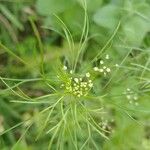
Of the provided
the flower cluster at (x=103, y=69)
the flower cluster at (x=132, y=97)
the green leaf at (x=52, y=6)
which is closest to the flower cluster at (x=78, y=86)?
the flower cluster at (x=103, y=69)

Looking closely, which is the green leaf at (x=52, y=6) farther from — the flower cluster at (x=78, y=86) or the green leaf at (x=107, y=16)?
the flower cluster at (x=78, y=86)

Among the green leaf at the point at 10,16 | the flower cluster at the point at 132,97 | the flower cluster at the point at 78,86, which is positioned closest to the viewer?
the flower cluster at the point at 78,86

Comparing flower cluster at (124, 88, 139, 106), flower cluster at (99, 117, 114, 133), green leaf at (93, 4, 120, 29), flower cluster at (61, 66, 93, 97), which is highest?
green leaf at (93, 4, 120, 29)

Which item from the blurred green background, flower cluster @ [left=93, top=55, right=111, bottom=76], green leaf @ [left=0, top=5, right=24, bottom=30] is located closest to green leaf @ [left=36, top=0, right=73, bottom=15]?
the blurred green background

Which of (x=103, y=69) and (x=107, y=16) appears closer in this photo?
(x=103, y=69)

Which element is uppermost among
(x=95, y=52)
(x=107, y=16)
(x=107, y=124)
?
(x=107, y=16)

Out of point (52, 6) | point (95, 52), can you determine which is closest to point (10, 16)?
point (52, 6)

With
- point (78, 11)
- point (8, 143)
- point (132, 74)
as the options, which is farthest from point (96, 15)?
point (8, 143)

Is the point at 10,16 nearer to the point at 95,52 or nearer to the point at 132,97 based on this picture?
the point at 95,52

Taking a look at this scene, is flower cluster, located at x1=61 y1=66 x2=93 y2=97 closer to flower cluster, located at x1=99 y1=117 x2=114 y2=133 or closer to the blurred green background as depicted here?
the blurred green background
